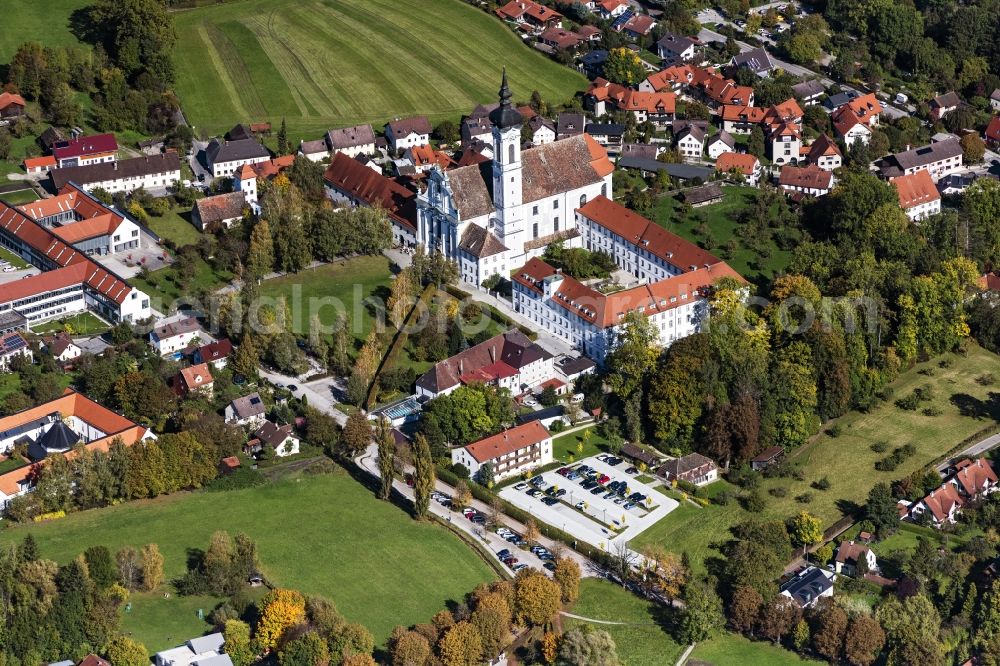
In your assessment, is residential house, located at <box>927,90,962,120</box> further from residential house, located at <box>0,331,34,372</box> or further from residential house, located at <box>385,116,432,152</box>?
residential house, located at <box>0,331,34,372</box>

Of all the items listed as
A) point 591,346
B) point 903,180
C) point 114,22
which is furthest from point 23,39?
point 903,180

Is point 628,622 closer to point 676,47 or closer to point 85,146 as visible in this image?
point 85,146

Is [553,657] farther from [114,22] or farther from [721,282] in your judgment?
[114,22]

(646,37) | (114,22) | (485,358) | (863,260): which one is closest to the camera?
(485,358)

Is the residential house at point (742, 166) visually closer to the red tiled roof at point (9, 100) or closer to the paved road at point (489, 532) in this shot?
the paved road at point (489, 532)

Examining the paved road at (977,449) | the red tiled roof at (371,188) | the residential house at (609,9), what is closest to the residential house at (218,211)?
the red tiled roof at (371,188)

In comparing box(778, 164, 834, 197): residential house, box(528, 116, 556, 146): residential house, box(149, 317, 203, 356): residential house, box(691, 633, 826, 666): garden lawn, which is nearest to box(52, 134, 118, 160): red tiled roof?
box(149, 317, 203, 356): residential house
